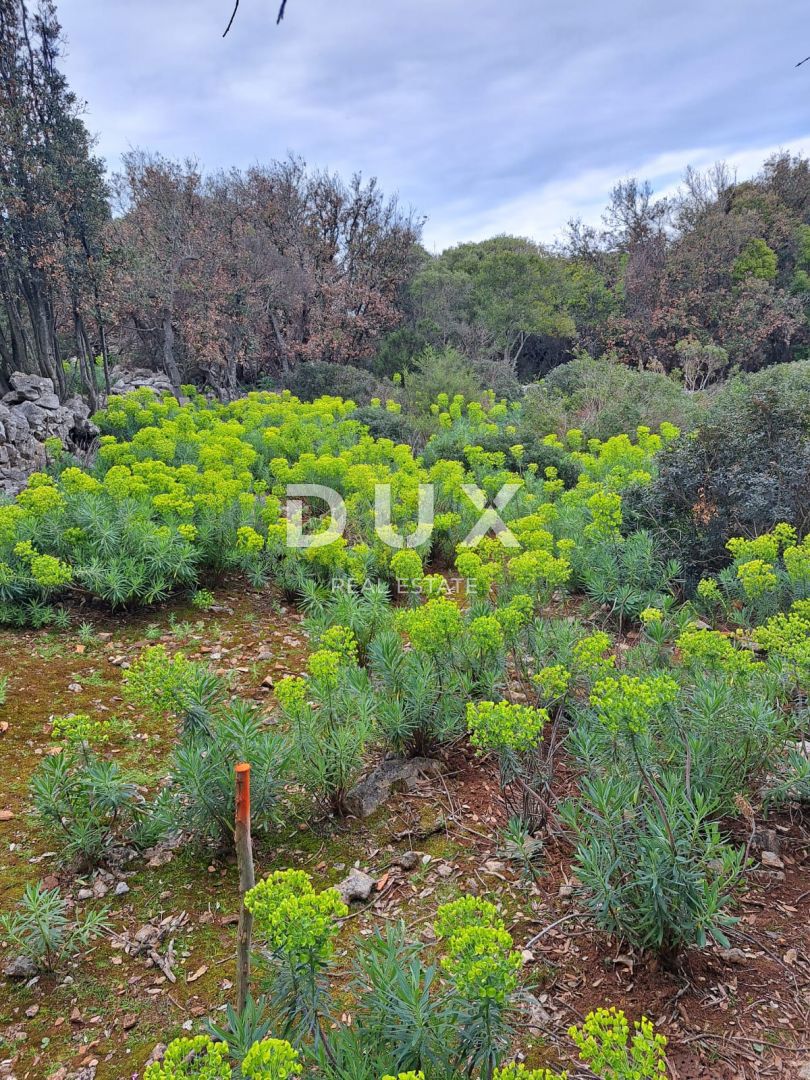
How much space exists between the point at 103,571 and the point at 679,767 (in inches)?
174

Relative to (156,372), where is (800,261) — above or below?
above

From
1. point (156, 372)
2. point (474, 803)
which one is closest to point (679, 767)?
point (474, 803)

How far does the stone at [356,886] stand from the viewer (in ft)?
8.72

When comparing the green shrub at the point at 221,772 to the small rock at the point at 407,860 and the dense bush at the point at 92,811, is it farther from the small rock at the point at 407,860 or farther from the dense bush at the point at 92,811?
the small rock at the point at 407,860

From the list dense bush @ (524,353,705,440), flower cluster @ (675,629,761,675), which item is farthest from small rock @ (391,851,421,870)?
dense bush @ (524,353,705,440)

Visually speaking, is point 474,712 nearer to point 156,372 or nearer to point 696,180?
point 156,372

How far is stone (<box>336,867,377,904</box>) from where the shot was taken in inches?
105

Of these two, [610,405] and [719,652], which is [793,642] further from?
[610,405]

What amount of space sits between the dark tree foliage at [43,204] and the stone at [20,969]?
9401 mm

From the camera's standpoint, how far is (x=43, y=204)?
914 centimetres

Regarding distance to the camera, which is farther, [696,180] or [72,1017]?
[696,180]

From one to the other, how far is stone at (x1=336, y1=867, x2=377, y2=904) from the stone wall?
6.45m

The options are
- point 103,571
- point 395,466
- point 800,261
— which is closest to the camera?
point 103,571

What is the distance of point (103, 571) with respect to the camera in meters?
5.16
